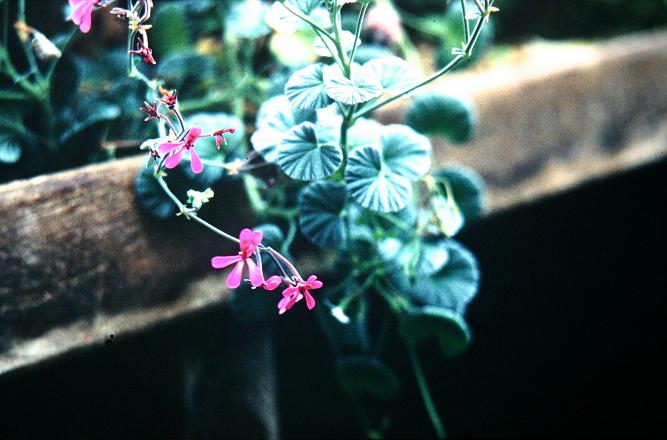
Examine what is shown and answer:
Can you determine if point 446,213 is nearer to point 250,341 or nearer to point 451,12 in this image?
point 250,341

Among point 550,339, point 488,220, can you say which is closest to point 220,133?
point 488,220

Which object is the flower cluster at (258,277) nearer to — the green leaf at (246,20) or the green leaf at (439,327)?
the green leaf at (439,327)

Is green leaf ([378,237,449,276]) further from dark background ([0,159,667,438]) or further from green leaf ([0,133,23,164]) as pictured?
green leaf ([0,133,23,164])

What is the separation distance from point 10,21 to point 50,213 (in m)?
0.35

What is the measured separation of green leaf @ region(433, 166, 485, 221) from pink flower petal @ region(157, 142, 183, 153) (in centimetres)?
45

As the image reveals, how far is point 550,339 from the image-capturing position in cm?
132

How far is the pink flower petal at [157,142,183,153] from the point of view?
56cm

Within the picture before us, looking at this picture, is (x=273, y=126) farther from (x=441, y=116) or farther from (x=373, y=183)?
(x=441, y=116)

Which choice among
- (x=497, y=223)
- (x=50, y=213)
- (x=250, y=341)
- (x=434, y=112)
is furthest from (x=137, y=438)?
(x=497, y=223)

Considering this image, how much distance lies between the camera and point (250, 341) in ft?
2.99

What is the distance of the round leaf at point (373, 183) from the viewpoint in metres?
0.66

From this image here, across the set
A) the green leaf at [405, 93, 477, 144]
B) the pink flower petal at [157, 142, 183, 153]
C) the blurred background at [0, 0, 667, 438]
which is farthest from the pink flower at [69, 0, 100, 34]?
the green leaf at [405, 93, 477, 144]

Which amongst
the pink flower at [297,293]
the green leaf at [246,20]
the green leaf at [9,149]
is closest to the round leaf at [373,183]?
the pink flower at [297,293]

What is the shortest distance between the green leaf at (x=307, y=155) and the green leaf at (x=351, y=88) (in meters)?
0.06
